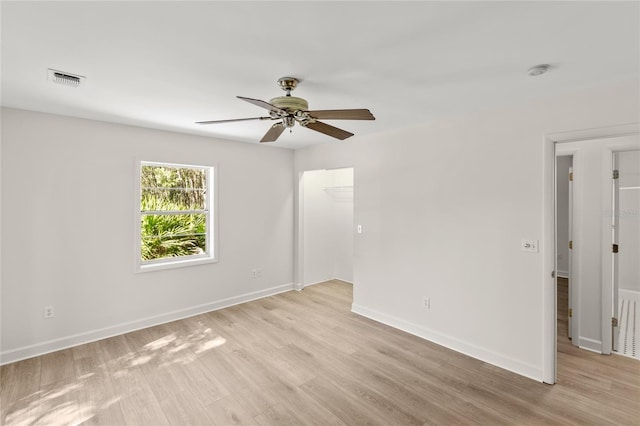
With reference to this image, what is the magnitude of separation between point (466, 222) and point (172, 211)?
12.0ft

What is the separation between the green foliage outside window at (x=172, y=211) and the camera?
13.0ft

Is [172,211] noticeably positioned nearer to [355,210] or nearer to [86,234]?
[86,234]

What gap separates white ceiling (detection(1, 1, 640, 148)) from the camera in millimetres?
1460

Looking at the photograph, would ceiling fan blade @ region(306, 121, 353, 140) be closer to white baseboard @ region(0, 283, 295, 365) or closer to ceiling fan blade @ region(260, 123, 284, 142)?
ceiling fan blade @ region(260, 123, 284, 142)

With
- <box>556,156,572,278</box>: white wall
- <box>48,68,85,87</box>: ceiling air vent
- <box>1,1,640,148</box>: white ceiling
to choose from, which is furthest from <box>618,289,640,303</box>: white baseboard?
<box>48,68,85,87</box>: ceiling air vent

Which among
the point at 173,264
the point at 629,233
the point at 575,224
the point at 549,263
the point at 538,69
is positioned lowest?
the point at 173,264

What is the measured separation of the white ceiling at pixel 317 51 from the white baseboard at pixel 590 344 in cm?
256

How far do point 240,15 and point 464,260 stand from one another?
2.93m

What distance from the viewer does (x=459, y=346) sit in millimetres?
3172

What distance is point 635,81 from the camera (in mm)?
2223

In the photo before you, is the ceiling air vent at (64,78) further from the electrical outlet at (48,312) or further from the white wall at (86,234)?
the electrical outlet at (48,312)

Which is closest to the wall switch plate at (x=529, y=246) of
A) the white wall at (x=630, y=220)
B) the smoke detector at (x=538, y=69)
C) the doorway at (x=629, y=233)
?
the smoke detector at (x=538, y=69)

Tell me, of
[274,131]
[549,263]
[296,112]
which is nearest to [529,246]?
[549,263]

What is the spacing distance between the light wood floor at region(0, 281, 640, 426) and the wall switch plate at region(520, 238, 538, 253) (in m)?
1.13
